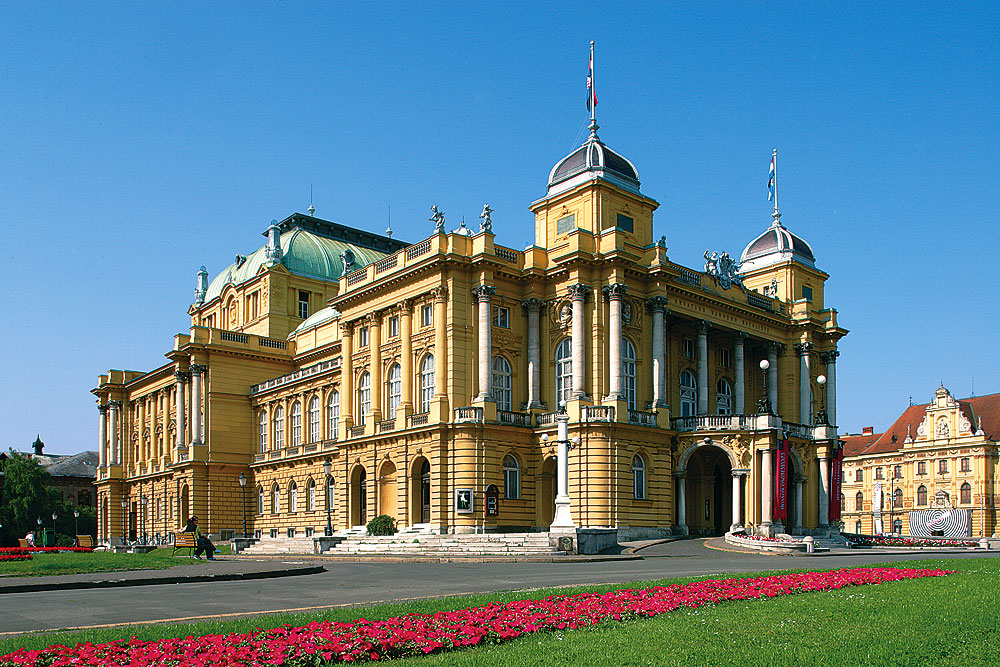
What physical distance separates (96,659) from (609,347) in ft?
139

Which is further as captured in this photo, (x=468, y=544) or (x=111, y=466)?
(x=111, y=466)

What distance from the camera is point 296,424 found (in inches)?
2793

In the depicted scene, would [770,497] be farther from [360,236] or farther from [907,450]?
[907,450]

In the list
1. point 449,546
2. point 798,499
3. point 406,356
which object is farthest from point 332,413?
point 798,499

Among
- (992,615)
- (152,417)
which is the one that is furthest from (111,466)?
(992,615)

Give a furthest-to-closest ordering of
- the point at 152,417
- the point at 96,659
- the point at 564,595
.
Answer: the point at 152,417, the point at 564,595, the point at 96,659

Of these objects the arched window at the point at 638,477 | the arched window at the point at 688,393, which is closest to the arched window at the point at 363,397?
the arched window at the point at 638,477

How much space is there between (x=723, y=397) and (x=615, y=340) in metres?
14.9

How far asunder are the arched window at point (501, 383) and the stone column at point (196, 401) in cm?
2933

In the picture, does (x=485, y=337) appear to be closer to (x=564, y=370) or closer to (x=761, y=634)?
(x=564, y=370)

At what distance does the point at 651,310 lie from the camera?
54344 millimetres

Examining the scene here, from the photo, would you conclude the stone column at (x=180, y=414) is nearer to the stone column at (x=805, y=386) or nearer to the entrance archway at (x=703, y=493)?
the entrance archway at (x=703, y=493)

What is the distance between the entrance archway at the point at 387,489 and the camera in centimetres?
5600

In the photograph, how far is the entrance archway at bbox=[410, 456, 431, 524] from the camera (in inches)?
2106
